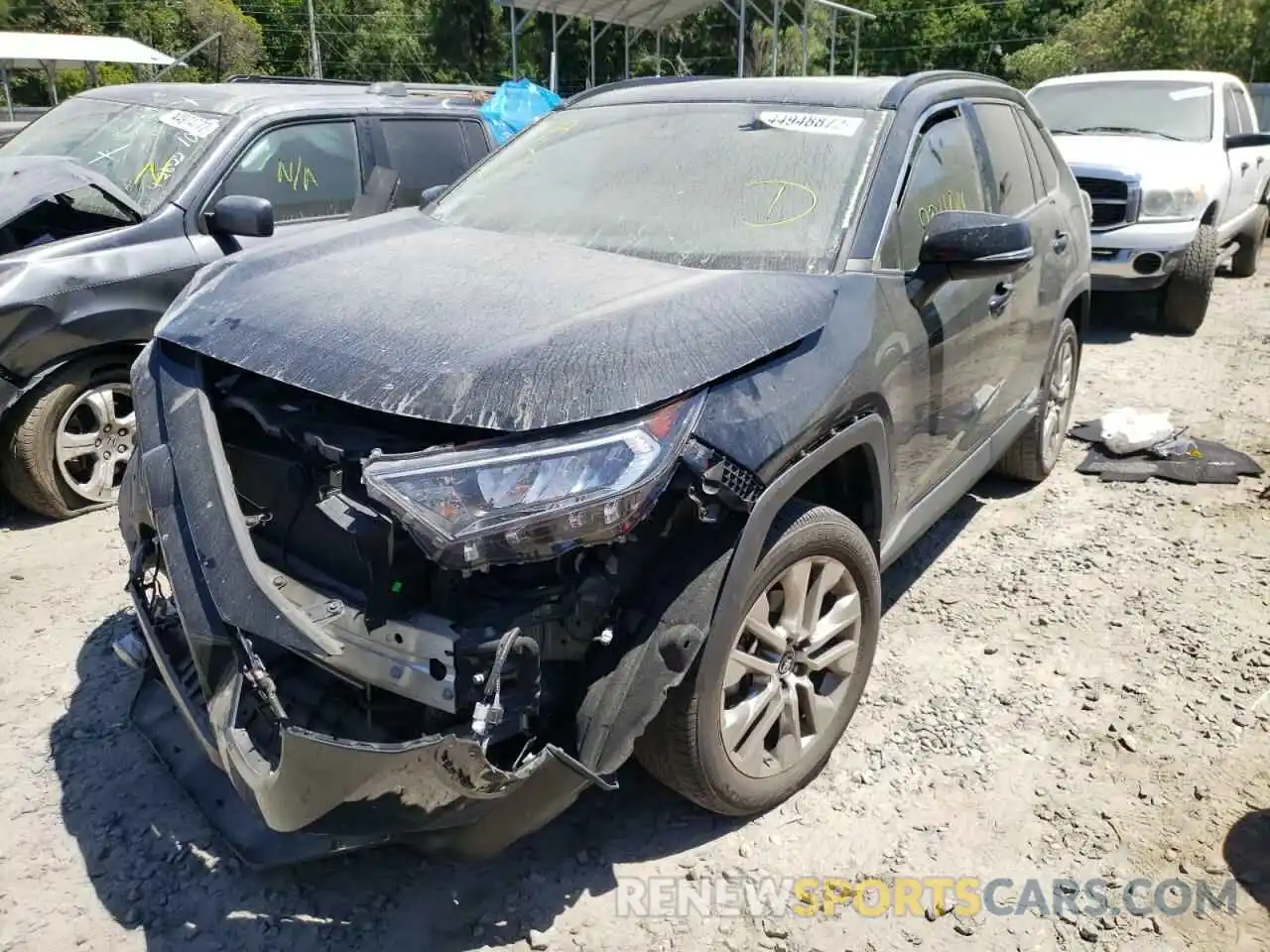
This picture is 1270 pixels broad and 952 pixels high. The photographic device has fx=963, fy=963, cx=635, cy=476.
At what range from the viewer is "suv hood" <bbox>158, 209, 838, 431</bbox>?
2064 mm

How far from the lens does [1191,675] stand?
339 cm

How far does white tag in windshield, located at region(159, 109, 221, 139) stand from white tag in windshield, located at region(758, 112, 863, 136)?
305cm

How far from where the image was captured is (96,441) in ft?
14.8

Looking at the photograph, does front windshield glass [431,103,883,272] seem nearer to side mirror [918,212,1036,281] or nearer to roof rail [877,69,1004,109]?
roof rail [877,69,1004,109]

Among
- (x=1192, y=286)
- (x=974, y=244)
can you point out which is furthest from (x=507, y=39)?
(x=974, y=244)

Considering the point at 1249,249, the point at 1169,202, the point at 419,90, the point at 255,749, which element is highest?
the point at 419,90

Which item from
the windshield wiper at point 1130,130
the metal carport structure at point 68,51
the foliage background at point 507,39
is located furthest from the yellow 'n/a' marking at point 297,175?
the foliage background at point 507,39

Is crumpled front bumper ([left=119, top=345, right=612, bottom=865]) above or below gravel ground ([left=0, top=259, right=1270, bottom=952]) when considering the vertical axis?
above

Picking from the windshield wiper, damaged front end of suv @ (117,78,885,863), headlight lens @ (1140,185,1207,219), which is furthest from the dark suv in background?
the windshield wiper

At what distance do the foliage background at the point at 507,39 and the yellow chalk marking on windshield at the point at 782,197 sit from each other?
76.0 ft

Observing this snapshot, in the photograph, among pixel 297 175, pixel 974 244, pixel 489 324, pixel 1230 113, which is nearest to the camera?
pixel 489 324

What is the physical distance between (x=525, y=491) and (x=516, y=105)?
718 cm

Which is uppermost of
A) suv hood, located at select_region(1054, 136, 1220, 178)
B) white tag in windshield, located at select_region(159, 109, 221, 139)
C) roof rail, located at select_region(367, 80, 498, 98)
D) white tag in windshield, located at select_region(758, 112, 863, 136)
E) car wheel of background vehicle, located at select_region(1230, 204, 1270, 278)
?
roof rail, located at select_region(367, 80, 498, 98)

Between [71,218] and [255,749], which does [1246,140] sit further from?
[255,749]
